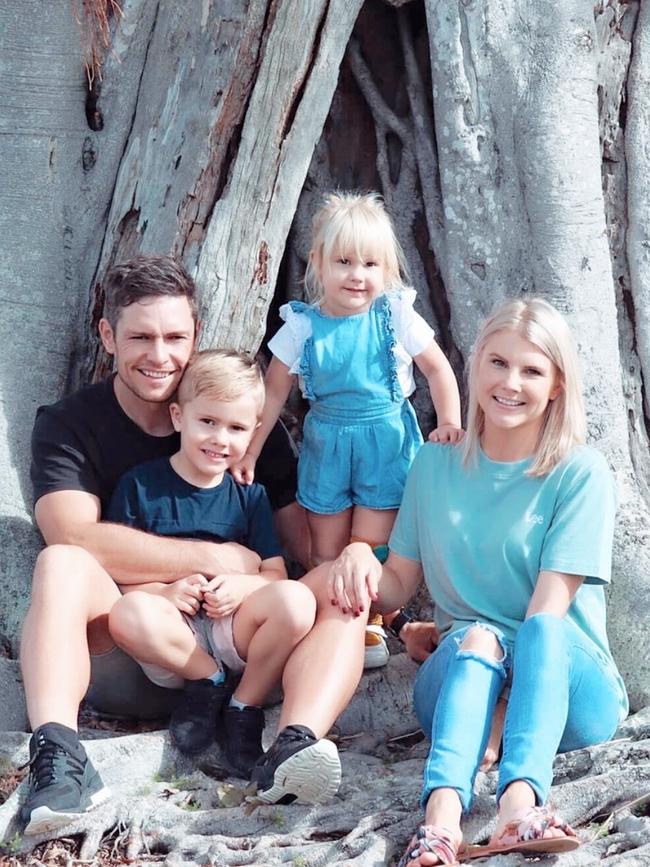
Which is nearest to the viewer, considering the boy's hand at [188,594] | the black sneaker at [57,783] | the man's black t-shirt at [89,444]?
the black sneaker at [57,783]

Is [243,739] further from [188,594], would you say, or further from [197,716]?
[188,594]

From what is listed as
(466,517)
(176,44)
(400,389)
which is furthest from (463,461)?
(176,44)

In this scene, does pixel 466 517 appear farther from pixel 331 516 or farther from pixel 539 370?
pixel 331 516

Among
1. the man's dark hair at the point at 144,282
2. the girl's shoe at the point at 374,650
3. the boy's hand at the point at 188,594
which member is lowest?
the girl's shoe at the point at 374,650

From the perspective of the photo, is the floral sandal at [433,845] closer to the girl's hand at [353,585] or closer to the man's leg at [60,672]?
the girl's hand at [353,585]

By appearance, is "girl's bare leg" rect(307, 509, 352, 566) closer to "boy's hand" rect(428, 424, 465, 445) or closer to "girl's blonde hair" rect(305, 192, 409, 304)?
"boy's hand" rect(428, 424, 465, 445)

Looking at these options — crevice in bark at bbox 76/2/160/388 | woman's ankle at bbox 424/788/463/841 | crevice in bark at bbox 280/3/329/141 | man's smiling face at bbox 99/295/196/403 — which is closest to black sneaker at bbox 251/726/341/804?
woman's ankle at bbox 424/788/463/841

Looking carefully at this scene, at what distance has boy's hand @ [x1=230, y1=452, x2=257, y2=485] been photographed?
3741mm

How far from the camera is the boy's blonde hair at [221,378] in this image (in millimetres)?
3578

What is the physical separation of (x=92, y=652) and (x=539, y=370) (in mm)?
1517

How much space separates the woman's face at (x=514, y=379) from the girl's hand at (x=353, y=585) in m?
0.54

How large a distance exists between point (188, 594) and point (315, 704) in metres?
0.53

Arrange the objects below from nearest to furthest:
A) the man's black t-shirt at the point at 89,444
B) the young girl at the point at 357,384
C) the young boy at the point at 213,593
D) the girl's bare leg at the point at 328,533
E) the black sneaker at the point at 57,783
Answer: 1. the black sneaker at the point at 57,783
2. the young boy at the point at 213,593
3. the man's black t-shirt at the point at 89,444
4. the young girl at the point at 357,384
5. the girl's bare leg at the point at 328,533

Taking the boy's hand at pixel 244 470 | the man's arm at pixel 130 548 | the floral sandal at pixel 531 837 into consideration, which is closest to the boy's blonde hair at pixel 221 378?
the boy's hand at pixel 244 470
